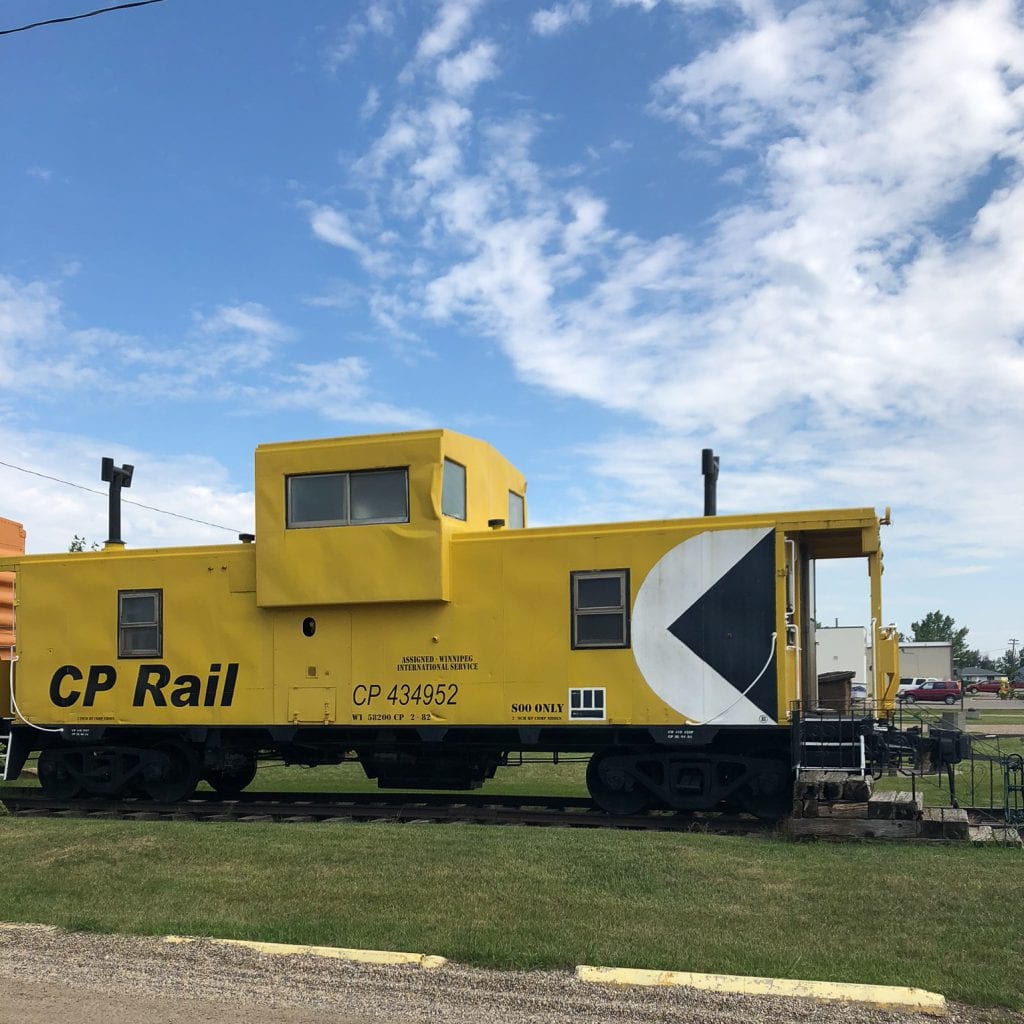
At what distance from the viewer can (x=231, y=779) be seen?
1515cm

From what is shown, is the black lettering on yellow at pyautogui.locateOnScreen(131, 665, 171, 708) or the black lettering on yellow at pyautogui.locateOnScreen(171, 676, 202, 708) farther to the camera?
the black lettering on yellow at pyautogui.locateOnScreen(131, 665, 171, 708)

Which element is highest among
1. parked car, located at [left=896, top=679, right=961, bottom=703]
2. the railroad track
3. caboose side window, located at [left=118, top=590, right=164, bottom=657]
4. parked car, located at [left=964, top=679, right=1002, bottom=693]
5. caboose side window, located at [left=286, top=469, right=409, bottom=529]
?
caboose side window, located at [left=286, top=469, right=409, bottom=529]

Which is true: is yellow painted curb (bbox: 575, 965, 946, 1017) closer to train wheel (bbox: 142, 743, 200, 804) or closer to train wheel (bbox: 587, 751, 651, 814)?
train wheel (bbox: 587, 751, 651, 814)

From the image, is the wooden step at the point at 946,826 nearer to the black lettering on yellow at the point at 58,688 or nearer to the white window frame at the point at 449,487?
the white window frame at the point at 449,487

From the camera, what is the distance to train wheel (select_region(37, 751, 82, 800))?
14.5m

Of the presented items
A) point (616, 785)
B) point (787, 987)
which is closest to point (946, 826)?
point (616, 785)

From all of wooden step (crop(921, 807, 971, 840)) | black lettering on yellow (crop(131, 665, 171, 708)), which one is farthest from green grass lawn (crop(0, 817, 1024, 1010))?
black lettering on yellow (crop(131, 665, 171, 708))

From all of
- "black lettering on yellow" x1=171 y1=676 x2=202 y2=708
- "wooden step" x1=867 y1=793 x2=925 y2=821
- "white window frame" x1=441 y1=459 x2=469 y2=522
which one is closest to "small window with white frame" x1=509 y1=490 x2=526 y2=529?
"white window frame" x1=441 y1=459 x2=469 y2=522

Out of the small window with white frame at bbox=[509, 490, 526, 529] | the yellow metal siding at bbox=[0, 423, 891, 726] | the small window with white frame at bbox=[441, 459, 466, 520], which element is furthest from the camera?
the small window with white frame at bbox=[509, 490, 526, 529]

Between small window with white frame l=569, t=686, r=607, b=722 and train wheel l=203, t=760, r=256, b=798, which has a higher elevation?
small window with white frame l=569, t=686, r=607, b=722

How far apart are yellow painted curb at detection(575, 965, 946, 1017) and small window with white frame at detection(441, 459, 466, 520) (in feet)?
24.0

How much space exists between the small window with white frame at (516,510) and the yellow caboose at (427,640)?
0.70 meters

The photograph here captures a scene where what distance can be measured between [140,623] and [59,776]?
98.7 inches

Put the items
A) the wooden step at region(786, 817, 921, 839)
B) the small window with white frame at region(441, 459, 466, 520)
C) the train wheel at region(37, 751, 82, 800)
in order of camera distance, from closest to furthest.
→ the wooden step at region(786, 817, 921, 839), the small window with white frame at region(441, 459, 466, 520), the train wheel at region(37, 751, 82, 800)
